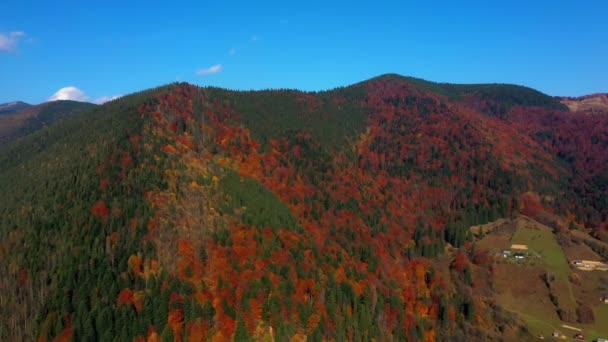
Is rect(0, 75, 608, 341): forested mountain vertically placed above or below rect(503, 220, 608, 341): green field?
above

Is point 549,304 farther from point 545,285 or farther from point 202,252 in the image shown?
point 202,252

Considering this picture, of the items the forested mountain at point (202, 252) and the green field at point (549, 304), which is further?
the green field at point (549, 304)

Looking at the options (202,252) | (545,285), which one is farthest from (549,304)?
(202,252)

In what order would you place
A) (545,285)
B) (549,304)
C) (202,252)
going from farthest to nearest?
(545,285) → (549,304) → (202,252)

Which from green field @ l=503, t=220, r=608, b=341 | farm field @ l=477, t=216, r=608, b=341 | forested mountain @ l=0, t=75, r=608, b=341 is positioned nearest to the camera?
forested mountain @ l=0, t=75, r=608, b=341

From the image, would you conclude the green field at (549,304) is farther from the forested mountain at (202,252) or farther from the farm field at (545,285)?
the forested mountain at (202,252)

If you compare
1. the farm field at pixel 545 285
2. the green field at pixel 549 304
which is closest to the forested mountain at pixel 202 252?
the farm field at pixel 545 285

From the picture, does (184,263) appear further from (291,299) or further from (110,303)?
(291,299)

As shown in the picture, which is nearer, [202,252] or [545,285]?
[202,252]

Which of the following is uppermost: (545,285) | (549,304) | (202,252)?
(202,252)

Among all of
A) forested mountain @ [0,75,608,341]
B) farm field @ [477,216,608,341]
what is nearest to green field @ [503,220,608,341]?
farm field @ [477,216,608,341]

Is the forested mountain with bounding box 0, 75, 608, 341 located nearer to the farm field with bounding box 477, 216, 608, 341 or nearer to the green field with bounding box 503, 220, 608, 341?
the farm field with bounding box 477, 216, 608, 341

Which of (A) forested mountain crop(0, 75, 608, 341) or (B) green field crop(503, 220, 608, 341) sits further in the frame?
(B) green field crop(503, 220, 608, 341)

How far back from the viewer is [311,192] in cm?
17600
